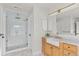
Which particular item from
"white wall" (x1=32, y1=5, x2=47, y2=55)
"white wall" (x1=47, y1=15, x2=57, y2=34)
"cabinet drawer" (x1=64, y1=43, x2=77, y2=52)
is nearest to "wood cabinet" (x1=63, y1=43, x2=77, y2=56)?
"cabinet drawer" (x1=64, y1=43, x2=77, y2=52)

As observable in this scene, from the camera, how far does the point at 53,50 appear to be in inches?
79.8

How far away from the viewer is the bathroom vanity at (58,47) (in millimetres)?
1746

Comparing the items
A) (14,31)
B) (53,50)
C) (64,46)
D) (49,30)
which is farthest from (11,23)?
(64,46)

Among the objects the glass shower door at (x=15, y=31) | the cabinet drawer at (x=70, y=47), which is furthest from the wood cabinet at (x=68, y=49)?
the glass shower door at (x=15, y=31)

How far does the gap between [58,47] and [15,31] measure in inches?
36.6

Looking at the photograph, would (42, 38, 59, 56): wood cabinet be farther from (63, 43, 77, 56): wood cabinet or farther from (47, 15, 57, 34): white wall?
(47, 15, 57, 34): white wall

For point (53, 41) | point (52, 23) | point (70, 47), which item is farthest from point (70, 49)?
point (52, 23)

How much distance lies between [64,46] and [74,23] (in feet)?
1.58

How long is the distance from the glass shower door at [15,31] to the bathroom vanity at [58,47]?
437 mm

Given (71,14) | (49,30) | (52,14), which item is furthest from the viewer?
(49,30)

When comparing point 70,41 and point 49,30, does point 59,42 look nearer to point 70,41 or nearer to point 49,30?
point 70,41

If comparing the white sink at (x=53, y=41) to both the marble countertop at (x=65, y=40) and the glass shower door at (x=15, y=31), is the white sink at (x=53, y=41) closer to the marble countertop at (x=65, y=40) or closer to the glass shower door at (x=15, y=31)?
the marble countertop at (x=65, y=40)

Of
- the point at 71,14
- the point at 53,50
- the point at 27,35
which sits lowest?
the point at 53,50

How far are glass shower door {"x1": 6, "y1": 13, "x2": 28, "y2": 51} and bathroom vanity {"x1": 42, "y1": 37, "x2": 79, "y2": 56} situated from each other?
44 cm
